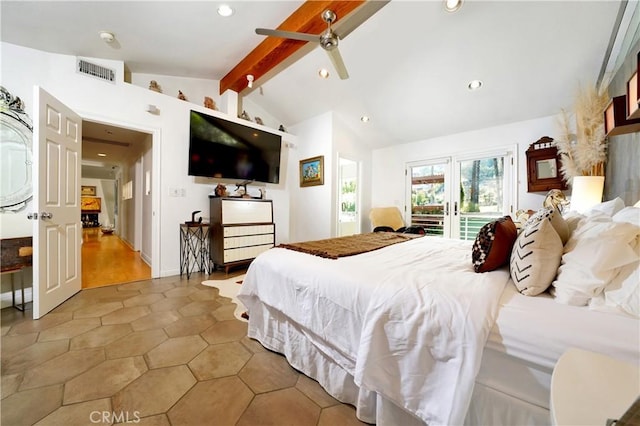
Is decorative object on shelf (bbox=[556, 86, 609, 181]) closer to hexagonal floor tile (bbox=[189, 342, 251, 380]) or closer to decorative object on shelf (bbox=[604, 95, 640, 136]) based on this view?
decorative object on shelf (bbox=[604, 95, 640, 136])

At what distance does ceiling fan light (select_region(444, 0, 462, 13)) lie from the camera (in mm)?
2131

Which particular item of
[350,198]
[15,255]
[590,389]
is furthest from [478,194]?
[15,255]

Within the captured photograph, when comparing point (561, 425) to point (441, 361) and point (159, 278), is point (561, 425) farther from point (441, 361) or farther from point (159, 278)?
point (159, 278)

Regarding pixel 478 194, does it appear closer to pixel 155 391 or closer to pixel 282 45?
pixel 282 45

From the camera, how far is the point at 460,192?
4.11 metres

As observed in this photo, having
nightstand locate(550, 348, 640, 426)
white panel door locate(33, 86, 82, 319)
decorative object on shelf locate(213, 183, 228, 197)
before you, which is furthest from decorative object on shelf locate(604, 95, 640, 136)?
white panel door locate(33, 86, 82, 319)

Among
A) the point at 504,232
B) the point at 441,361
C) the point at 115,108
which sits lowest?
the point at 441,361

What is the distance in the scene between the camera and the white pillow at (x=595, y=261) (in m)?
0.79

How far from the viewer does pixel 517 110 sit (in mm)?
3334

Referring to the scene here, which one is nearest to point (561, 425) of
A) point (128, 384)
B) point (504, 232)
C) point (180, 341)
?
point (504, 232)

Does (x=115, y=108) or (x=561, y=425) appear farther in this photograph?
(x=115, y=108)

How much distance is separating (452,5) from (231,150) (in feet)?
10.3

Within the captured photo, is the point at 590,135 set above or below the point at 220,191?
above

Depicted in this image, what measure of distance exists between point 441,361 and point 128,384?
1.63m
